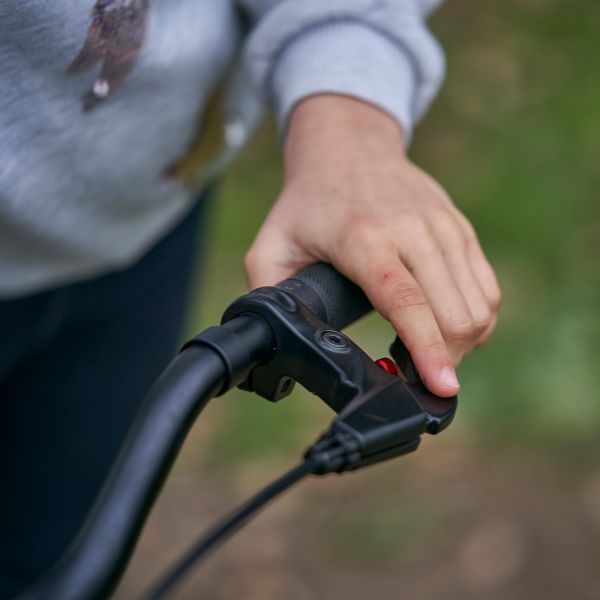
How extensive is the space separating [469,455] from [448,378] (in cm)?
153

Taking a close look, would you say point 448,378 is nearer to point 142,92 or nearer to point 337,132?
point 337,132

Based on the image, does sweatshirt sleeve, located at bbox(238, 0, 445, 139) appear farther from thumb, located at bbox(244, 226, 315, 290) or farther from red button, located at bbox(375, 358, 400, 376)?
red button, located at bbox(375, 358, 400, 376)

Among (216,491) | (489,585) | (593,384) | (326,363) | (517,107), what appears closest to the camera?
(326,363)

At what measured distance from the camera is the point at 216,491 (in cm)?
211

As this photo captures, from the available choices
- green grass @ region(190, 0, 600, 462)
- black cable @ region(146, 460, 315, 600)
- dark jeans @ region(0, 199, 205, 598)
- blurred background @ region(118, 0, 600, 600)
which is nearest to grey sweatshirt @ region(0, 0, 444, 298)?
dark jeans @ region(0, 199, 205, 598)

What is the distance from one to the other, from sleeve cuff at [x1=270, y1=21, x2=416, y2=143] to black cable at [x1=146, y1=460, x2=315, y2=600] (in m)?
0.43

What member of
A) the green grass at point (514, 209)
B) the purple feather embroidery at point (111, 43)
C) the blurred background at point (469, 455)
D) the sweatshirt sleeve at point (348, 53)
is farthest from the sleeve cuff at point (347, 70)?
the green grass at point (514, 209)

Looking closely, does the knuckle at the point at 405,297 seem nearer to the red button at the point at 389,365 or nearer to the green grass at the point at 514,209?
the red button at the point at 389,365

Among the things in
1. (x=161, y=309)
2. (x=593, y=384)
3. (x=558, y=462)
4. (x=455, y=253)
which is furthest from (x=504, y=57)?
(x=455, y=253)

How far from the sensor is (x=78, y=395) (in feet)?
4.15

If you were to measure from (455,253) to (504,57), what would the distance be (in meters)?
2.69

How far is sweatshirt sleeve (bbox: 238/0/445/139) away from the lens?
35.4 inches

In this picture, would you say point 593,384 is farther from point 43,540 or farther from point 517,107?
point 43,540

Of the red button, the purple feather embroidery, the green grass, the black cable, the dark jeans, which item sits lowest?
the green grass
